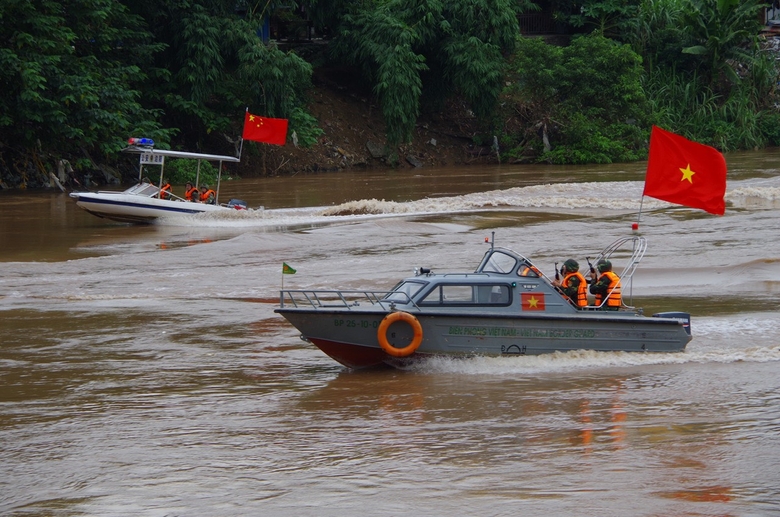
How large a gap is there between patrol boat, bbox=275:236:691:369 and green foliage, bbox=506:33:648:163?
99.4 ft

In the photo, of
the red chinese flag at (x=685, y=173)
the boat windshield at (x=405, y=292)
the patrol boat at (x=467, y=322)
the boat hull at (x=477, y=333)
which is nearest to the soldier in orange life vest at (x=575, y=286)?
the patrol boat at (x=467, y=322)

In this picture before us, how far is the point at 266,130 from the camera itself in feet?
92.9

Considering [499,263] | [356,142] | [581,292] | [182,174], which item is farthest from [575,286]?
[356,142]

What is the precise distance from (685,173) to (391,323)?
4.91 meters

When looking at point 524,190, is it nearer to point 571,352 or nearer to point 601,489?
point 571,352

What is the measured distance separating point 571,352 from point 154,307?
738cm

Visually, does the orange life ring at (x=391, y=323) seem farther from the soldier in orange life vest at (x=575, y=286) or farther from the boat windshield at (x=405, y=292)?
the soldier in orange life vest at (x=575, y=286)

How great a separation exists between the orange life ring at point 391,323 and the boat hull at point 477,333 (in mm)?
49

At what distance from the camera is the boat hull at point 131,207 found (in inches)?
1021

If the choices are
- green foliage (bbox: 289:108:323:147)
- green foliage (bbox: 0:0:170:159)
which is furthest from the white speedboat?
green foliage (bbox: 289:108:323:147)

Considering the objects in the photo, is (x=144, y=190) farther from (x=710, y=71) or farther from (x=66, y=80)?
(x=710, y=71)

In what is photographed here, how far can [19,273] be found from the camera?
775 inches

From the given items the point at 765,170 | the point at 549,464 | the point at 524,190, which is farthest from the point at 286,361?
the point at 765,170

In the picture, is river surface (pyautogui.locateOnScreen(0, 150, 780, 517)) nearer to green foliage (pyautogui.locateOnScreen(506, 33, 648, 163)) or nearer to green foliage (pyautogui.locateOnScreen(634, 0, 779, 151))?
green foliage (pyautogui.locateOnScreen(506, 33, 648, 163))
